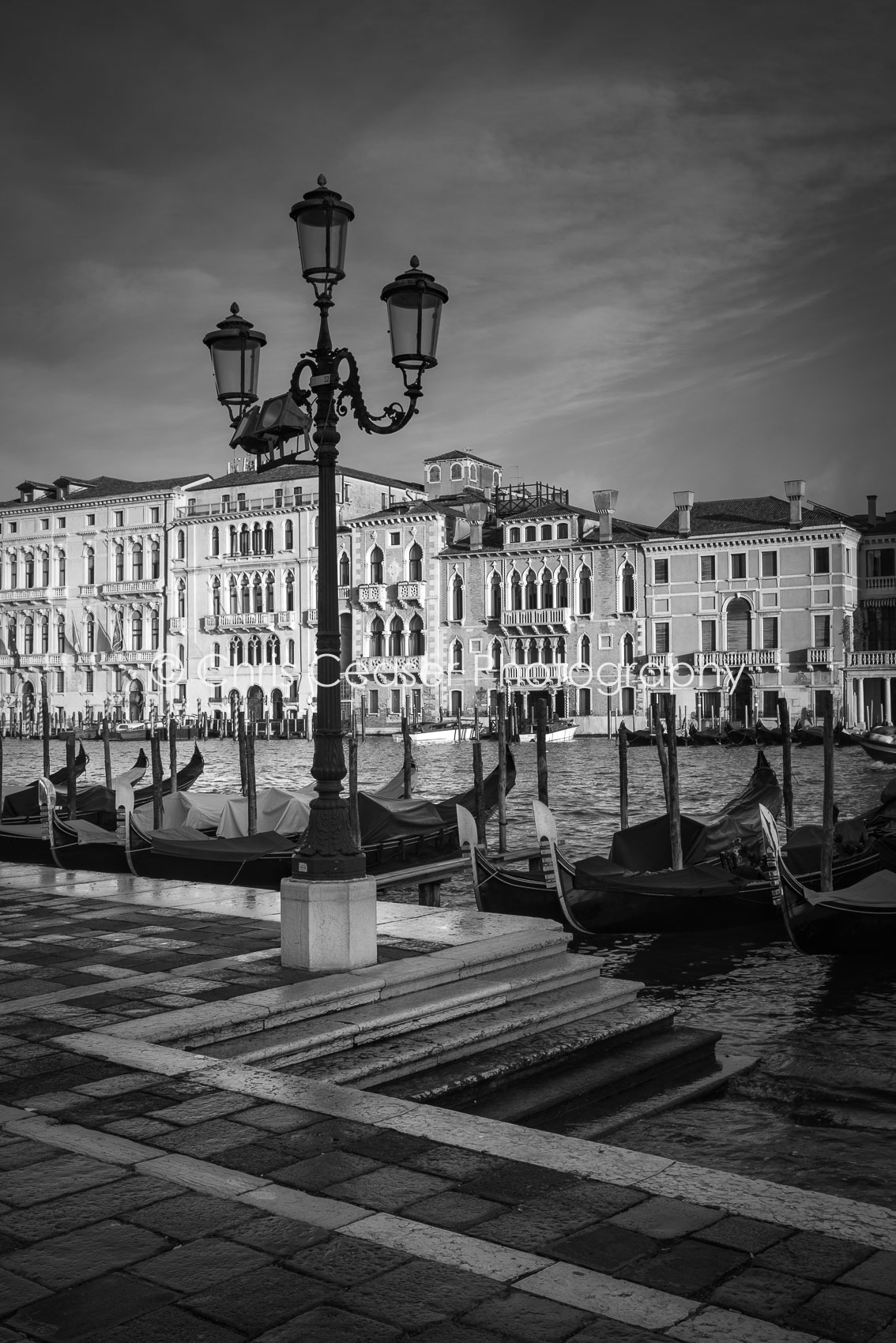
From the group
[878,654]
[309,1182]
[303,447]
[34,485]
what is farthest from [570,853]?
[34,485]

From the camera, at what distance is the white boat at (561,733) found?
4103 cm

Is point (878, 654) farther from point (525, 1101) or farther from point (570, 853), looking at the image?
point (525, 1101)

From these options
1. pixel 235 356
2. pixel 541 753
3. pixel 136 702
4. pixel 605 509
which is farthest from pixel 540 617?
pixel 235 356

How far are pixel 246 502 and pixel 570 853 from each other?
116 ft

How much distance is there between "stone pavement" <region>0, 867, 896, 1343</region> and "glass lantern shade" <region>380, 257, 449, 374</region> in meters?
3.02

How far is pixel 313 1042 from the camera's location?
4.42m

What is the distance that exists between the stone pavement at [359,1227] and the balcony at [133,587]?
4771 cm

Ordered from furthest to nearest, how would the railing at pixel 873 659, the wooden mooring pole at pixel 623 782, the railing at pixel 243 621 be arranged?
the railing at pixel 243 621, the railing at pixel 873 659, the wooden mooring pole at pixel 623 782

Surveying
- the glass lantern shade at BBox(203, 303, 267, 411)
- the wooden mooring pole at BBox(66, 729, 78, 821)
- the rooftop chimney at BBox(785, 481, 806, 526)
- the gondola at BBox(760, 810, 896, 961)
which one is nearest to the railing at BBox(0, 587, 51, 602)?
the rooftop chimney at BBox(785, 481, 806, 526)

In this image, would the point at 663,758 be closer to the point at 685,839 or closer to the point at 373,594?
the point at 685,839

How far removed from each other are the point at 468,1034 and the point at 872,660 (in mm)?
36124

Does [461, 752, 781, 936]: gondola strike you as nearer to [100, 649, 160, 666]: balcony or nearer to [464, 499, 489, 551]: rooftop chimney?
[464, 499, 489, 551]: rooftop chimney

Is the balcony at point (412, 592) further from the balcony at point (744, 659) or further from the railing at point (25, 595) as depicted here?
the railing at point (25, 595)

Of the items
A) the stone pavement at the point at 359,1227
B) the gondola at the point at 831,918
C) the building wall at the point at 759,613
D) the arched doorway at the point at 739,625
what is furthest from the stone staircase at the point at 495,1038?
the arched doorway at the point at 739,625
